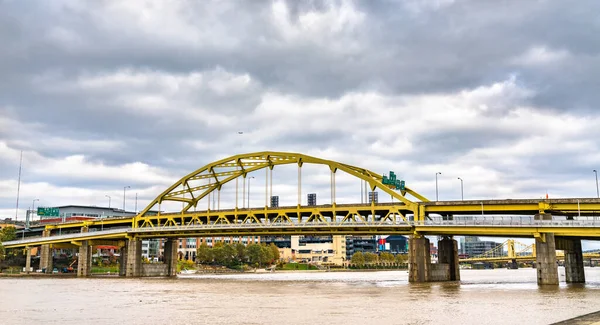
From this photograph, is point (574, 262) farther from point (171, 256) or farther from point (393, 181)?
point (171, 256)

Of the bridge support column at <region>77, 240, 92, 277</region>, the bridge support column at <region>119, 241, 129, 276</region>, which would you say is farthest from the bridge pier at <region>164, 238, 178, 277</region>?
the bridge support column at <region>77, 240, 92, 277</region>

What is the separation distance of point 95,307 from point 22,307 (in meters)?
5.27

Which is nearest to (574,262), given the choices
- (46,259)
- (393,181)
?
(393,181)

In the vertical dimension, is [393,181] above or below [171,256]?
above

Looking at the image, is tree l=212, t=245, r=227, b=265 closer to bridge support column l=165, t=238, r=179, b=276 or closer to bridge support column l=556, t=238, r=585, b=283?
bridge support column l=165, t=238, r=179, b=276

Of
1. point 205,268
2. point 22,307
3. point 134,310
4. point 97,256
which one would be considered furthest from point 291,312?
point 97,256

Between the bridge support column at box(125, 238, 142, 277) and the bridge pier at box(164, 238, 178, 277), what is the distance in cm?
775

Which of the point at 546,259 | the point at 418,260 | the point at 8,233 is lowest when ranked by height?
the point at 418,260

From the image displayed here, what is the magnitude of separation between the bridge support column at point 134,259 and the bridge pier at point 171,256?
305 inches

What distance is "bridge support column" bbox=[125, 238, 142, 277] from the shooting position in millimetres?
121125

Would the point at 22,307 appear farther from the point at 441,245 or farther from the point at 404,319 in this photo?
the point at 441,245

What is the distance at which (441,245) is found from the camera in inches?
3789

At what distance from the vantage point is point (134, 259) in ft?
399

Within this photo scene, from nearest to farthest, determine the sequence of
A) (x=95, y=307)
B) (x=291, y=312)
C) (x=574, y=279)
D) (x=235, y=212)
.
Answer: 1. (x=291, y=312)
2. (x=95, y=307)
3. (x=574, y=279)
4. (x=235, y=212)
